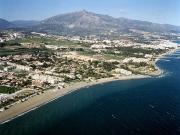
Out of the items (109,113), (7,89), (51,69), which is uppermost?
(7,89)

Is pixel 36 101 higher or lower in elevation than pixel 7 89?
lower

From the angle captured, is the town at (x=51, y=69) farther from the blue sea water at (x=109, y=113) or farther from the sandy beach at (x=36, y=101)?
the blue sea water at (x=109, y=113)

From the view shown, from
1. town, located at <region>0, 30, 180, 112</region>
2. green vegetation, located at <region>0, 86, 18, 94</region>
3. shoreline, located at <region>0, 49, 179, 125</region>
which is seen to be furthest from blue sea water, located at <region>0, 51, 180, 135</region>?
green vegetation, located at <region>0, 86, 18, 94</region>

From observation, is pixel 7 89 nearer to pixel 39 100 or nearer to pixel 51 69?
pixel 39 100

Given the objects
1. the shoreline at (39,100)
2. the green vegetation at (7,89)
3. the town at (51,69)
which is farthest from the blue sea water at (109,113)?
the green vegetation at (7,89)

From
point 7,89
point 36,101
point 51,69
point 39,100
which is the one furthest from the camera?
point 51,69

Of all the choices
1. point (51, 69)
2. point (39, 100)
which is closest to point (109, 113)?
point (39, 100)

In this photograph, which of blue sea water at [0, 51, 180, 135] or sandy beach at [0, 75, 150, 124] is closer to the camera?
blue sea water at [0, 51, 180, 135]

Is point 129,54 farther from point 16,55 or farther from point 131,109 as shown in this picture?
point 131,109

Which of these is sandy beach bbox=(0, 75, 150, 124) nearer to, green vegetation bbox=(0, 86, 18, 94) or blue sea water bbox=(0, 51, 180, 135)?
blue sea water bbox=(0, 51, 180, 135)

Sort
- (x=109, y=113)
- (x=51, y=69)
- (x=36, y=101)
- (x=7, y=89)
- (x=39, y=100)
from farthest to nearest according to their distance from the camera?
(x=51, y=69)
(x=7, y=89)
(x=39, y=100)
(x=36, y=101)
(x=109, y=113)

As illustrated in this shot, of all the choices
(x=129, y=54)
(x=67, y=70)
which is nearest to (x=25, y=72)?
(x=67, y=70)
